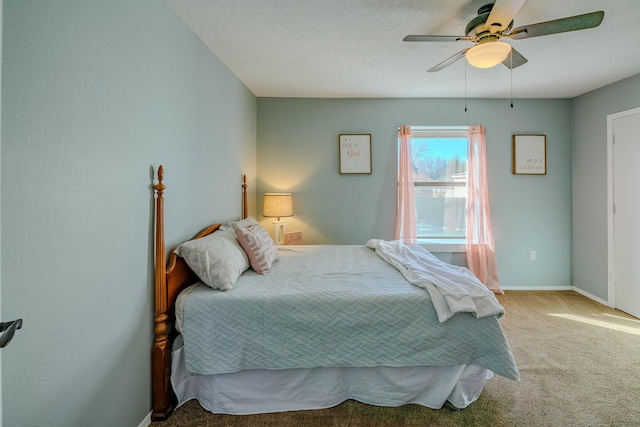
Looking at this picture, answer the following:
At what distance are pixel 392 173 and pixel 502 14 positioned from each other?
2.38 meters

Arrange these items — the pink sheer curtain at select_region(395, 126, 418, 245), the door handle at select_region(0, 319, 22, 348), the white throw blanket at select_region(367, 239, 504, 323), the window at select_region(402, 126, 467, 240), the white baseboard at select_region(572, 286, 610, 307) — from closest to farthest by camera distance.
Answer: the door handle at select_region(0, 319, 22, 348) → the white throw blanket at select_region(367, 239, 504, 323) → the white baseboard at select_region(572, 286, 610, 307) → the pink sheer curtain at select_region(395, 126, 418, 245) → the window at select_region(402, 126, 467, 240)

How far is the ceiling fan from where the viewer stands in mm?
1655

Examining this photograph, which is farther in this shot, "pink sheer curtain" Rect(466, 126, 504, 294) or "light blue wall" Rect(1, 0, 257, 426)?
"pink sheer curtain" Rect(466, 126, 504, 294)

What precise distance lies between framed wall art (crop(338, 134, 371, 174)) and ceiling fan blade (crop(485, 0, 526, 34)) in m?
Result: 2.14

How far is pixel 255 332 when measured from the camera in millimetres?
1729

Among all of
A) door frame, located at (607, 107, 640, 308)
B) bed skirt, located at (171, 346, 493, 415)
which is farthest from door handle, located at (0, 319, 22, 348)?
door frame, located at (607, 107, 640, 308)

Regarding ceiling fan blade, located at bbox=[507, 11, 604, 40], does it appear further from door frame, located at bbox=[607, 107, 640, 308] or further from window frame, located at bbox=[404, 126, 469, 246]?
door frame, located at bbox=[607, 107, 640, 308]

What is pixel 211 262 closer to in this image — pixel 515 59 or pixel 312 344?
pixel 312 344

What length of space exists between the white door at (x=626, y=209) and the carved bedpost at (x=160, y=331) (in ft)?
14.1

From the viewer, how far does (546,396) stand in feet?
6.38

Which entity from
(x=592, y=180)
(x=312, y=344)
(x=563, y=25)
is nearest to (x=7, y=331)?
(x=312, y=344)

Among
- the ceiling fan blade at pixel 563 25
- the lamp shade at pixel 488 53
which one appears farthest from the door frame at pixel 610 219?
the lamp shade at pixel 488 53

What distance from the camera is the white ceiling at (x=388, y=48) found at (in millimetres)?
2004

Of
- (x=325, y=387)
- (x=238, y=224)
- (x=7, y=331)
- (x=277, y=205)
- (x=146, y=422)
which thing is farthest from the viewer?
(x=277, y=205)
